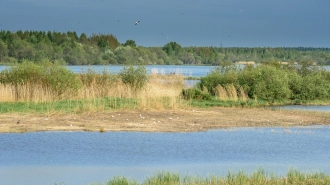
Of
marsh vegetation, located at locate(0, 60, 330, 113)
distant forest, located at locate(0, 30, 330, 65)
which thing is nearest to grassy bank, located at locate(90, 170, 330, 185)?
marsh vegetation, located at locate(0, 60, 330, 113)

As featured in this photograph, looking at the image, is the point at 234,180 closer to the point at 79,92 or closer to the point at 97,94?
the point at 79,92

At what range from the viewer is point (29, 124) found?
20891 millimetres

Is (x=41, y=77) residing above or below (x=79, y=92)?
above

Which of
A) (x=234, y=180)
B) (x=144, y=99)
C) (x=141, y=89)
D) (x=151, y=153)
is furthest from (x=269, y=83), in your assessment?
(x=234, y=180)

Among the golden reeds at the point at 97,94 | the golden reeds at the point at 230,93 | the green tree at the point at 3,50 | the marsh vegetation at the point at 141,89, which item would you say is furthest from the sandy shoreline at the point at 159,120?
the green tree at the point at 3,50

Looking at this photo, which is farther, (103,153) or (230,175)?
(103,153)

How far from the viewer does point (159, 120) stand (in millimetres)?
23016

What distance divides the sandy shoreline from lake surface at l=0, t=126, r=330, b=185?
81 cm

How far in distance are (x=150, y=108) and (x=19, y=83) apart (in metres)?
6.60

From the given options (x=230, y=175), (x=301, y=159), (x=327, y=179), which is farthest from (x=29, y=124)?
(x=327, y=179)

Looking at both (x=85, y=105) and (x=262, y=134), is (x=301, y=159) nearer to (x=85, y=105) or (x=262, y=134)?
(x=262, y=134)

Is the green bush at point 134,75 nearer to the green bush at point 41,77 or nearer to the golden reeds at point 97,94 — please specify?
the golden reeds at point 97,94

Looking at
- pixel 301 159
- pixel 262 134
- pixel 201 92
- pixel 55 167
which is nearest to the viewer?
pixel 55 167

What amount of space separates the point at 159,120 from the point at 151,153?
6558 millimetres
